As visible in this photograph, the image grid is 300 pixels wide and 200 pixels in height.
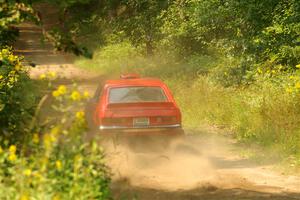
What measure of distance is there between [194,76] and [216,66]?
3.90 feet

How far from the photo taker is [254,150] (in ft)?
44.8

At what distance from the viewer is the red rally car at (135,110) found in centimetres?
1194

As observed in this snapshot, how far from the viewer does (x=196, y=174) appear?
37.7 ft

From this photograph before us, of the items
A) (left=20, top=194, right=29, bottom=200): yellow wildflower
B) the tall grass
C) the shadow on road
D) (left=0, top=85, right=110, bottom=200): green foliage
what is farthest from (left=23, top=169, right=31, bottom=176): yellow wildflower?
the tall grass

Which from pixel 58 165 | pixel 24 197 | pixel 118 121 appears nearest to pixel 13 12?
pixel 58 165

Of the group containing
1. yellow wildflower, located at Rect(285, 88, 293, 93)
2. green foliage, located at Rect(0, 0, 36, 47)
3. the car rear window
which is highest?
green foliage, located at Rect(0, 0, 36, 47)

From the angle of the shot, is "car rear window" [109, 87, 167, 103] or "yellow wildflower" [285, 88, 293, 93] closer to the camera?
"car rear window" [109, 87, 167, 103]

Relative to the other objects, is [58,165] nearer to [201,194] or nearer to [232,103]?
[201,194]

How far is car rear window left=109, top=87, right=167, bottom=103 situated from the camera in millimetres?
12461

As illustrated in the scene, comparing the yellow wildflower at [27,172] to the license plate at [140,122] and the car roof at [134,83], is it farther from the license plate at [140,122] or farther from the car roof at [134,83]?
the car roof at [134,83]

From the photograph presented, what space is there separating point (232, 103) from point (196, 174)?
5.81 metres

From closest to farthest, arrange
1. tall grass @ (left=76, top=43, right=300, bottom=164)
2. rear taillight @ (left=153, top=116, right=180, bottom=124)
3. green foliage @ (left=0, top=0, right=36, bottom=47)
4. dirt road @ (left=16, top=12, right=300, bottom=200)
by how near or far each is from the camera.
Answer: green foliage @ (left=0, top=0, right=36, bottom=47) → dirt road @ (left=16, top=12, right=300, bottom=200) → rear taillight @ (left=153, top=116, right=180, bottom=124) → tall grass @ (left=76, top=43, right=300, bottom=164)

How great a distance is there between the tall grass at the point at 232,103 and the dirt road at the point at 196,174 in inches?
29.3

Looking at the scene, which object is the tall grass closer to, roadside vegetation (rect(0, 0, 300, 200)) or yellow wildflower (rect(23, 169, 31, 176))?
roadside vegetation (rect(0, 0, 300, 200))
